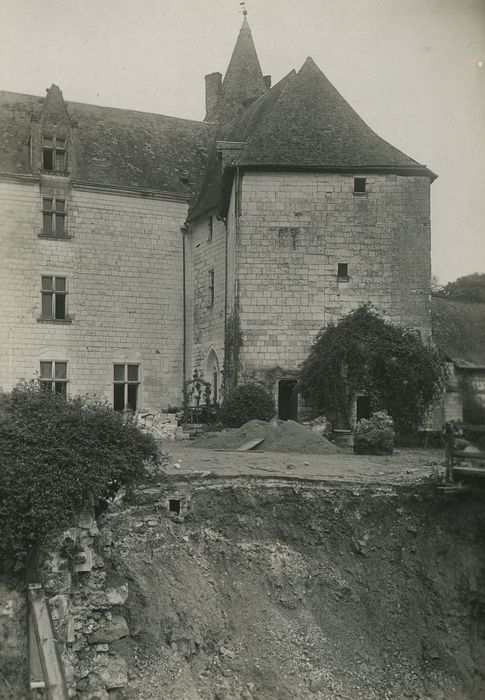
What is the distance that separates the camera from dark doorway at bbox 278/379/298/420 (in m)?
23.1

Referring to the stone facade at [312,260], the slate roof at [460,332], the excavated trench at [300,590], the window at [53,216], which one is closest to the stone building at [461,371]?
the slate roof at [460,332]

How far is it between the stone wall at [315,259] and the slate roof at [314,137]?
39 centimetres

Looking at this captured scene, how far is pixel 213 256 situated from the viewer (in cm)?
2573

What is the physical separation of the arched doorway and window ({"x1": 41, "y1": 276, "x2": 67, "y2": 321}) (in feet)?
16.0

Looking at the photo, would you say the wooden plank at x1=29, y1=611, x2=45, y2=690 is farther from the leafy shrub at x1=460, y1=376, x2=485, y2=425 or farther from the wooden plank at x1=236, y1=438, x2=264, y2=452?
the leafy shrub at x1=460, y1=376, x2=485, y2=425

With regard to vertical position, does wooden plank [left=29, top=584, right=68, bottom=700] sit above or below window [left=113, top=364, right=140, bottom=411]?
below

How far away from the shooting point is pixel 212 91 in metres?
32.5

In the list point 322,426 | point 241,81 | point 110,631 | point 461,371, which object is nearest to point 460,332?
point 461,371

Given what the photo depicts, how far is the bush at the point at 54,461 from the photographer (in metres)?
11.0

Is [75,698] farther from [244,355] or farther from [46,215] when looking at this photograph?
[46,215]

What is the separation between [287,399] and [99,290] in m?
7.39

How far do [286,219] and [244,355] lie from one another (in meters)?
4.14

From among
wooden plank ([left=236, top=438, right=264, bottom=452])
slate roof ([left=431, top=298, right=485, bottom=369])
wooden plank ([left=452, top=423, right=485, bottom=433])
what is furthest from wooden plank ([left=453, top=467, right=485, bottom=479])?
slate roof ([left=431, top=298, right=485, bottom=369])

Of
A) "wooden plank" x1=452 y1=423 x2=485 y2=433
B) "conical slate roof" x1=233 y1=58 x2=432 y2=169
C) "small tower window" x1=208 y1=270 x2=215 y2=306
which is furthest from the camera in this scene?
"small tower window" x1=208 y1=270 x2=215 y2=306
